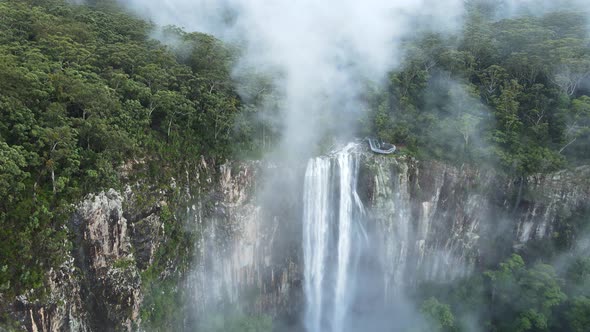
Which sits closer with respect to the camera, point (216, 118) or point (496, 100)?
point (216, 118)

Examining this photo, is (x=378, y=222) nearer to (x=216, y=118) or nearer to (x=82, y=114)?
(x=216, y=118)

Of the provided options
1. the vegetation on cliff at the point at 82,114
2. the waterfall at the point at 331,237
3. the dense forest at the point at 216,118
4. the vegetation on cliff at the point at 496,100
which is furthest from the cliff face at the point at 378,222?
the vegetation on cliff at the point at 82,114

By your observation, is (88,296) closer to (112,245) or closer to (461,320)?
(112,245)

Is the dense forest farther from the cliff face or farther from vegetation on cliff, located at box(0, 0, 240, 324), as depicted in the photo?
the cliff face

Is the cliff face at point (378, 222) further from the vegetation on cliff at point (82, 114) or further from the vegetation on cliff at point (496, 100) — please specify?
the vegetation on cliff at point (82, 114)


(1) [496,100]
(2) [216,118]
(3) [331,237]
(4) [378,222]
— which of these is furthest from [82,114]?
(1) [496,100]

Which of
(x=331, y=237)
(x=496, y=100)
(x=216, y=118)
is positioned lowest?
(x=331, y=237)
